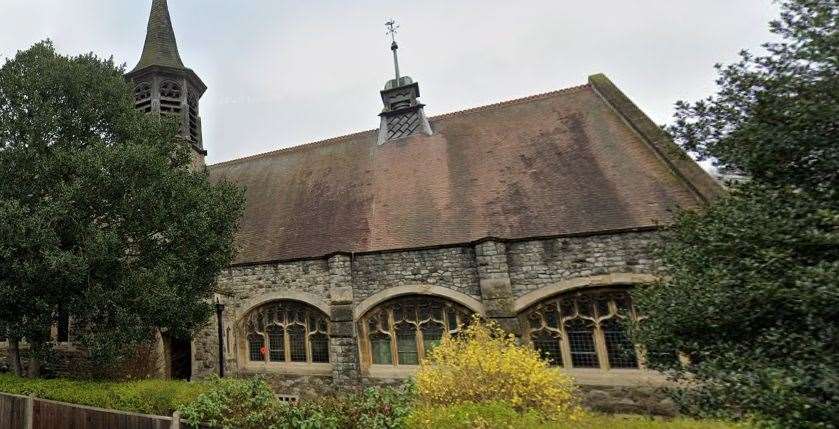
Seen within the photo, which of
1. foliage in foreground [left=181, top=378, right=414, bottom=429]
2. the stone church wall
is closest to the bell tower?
the stone church wall

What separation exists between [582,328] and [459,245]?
358 cm

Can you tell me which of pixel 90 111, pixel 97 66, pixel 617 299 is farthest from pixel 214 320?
pixel 617 299

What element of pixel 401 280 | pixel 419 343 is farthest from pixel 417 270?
pixel 419 343

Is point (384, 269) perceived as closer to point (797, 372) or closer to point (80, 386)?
point (80, 386)

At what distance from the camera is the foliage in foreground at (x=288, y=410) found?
5730 millimetres

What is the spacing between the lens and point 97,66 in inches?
374

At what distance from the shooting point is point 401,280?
10.7 m

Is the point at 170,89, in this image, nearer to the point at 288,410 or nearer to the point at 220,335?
the point at 220,335

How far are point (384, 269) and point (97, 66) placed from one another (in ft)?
28.0

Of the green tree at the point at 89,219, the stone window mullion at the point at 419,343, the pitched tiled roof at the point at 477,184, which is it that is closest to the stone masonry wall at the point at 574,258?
the pitched tiled roof at the point at 477,184

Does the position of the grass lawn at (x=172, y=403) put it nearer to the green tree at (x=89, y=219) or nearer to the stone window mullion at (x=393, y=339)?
the green tree at (x=89, y=219)

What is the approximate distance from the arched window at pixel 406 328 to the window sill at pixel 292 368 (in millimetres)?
1440

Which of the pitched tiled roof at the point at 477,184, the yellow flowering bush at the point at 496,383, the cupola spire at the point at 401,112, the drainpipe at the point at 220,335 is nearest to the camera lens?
the yellow flowering bush at the point at 496,383

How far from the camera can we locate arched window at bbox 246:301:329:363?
38.4ft
